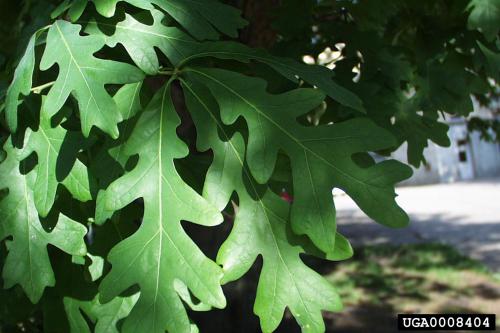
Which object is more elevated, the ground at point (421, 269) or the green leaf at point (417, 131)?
the green leaf at point (417, 131)

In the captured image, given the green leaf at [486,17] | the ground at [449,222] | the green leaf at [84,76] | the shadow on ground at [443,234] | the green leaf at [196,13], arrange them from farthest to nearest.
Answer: the ground at [449,222] → the shadow on ground at [443,234] → the green leaf at [486,17] → the green leaf at [196,13] → the green leaf at [84,76]

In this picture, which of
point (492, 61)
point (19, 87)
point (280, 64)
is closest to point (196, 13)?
point (280, 64)

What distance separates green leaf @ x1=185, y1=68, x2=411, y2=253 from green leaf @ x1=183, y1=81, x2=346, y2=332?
0.22 ft

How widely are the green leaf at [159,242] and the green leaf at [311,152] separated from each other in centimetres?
16

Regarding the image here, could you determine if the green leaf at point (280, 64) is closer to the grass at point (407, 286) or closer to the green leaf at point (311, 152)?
the green leaf at point (311, 152)

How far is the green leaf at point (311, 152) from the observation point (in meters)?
1.30

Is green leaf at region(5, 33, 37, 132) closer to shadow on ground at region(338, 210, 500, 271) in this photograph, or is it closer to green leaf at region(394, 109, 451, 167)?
green leaf at region(394, 109, 451, 167)

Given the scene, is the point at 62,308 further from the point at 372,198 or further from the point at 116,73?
the point at 372,198

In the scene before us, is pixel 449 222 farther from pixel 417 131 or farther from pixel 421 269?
pixel 417 131

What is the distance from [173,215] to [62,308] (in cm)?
64

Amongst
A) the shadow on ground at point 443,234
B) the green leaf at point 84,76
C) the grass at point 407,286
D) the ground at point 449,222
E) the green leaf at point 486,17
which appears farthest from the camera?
the ground at point 449,222

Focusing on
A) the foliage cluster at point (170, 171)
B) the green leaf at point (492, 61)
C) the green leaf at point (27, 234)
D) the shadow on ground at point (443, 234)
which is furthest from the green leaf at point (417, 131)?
the shadow on ground at point (443, 234)

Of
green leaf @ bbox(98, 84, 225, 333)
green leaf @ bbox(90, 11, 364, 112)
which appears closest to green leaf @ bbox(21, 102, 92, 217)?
green leaf @ bbox(98, 84, 225, 333)

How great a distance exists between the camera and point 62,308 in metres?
1.70
